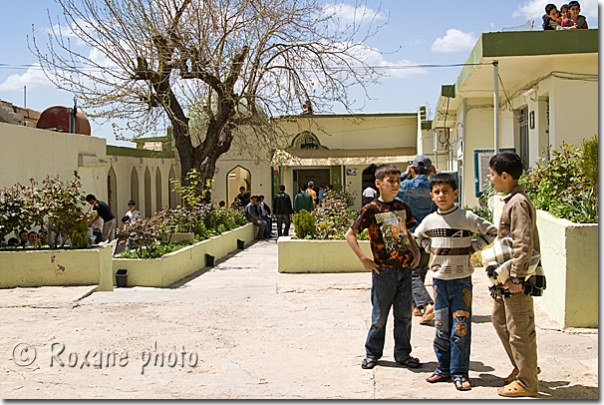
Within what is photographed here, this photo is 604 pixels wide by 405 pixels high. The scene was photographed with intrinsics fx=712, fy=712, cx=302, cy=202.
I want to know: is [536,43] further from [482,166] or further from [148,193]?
[148,193]

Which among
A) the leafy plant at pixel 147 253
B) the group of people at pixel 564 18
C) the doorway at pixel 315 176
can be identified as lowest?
the leafy plant at pixel 147 253

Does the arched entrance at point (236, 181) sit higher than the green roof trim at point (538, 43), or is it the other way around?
the green roof trim at point (538, 43)

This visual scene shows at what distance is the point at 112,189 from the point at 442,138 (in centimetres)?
1081

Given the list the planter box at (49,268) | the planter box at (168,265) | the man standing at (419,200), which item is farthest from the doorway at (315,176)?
the man standing at (419,200)

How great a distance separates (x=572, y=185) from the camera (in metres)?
7.02

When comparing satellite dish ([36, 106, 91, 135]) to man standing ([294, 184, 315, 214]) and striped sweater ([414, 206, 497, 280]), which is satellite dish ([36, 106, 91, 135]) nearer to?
man standing ([294, 184, 315, 214])

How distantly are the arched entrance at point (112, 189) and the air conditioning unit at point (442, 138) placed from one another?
10.5m

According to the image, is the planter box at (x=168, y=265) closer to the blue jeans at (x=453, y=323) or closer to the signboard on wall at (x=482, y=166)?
the signboard on wall at (x=482, y=166)

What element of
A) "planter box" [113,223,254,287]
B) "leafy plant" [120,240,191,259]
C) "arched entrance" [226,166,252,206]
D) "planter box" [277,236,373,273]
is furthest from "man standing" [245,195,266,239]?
"arched entrance" [226,166,252,206]

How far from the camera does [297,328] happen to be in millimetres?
6684

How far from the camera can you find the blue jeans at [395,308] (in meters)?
5.20

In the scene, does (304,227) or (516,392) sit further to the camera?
(304,227)

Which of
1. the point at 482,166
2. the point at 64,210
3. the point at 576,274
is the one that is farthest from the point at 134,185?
the point at 576,274

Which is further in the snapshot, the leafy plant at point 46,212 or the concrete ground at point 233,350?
the leafy plant at point 46,212
